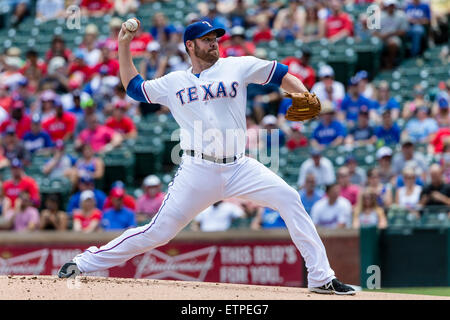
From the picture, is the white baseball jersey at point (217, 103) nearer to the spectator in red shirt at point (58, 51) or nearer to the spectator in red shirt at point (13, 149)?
the spectator in red shirt at point (13, 149)

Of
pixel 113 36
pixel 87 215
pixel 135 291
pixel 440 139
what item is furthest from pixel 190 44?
pixel 113 36

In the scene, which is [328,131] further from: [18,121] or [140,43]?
[18,121]

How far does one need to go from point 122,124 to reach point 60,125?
40.6 inches

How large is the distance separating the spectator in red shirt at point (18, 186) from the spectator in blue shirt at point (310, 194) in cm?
365

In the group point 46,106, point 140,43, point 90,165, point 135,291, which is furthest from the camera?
point 140,43

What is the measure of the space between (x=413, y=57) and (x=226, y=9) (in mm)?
3230

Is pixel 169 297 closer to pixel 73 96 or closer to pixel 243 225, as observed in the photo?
pixel 243 225

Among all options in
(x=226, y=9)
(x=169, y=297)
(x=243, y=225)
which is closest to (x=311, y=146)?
(x=243, y=225)

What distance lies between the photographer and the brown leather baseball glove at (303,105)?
6.18 m

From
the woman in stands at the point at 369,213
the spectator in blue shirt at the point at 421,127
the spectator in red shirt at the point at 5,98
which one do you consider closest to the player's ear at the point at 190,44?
the woman in stands at the point at 369,213

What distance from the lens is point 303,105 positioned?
6.21 metres

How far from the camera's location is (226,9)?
1516 cm

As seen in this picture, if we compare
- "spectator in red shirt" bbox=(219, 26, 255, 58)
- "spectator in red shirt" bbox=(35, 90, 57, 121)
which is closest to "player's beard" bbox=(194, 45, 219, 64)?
"spectator in red shirt" bbox=(219, 26, 255, 58)

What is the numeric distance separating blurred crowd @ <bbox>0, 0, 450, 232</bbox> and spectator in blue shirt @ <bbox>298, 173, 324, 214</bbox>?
0.06 feet
